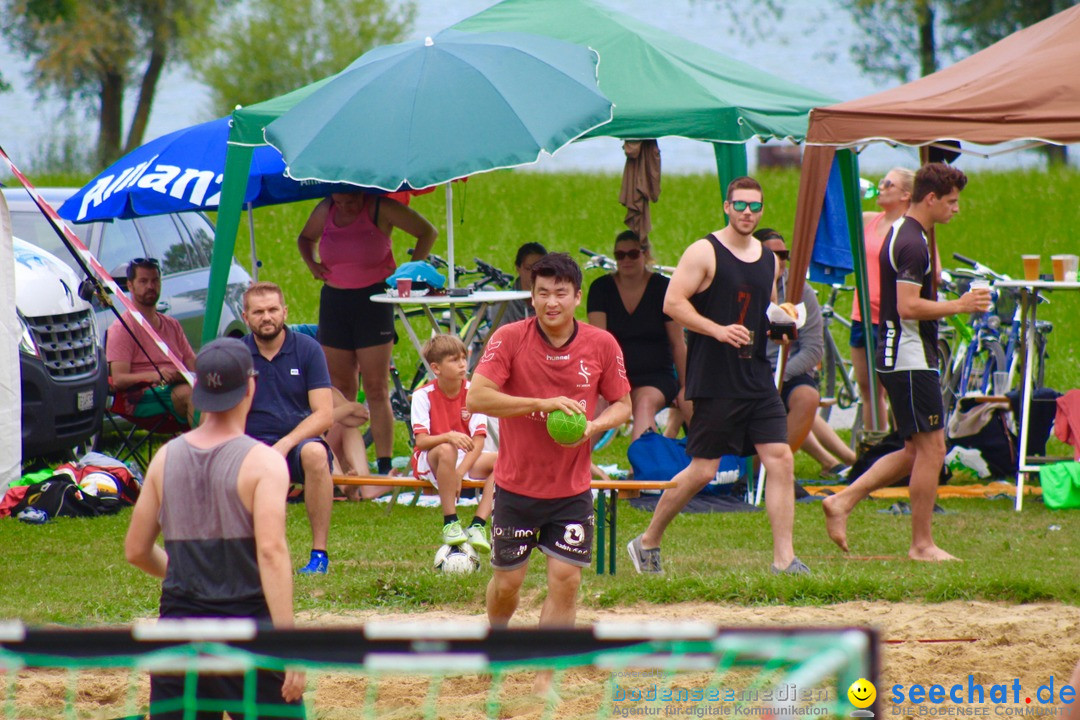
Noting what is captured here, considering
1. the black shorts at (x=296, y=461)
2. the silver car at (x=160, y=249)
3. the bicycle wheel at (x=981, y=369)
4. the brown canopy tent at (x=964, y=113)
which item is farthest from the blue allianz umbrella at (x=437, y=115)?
the bicycle wheel at (x=981, y=369)

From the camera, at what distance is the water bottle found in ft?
27.8

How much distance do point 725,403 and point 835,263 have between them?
3.56 meters

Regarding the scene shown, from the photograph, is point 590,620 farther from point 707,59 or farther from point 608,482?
point 707,59

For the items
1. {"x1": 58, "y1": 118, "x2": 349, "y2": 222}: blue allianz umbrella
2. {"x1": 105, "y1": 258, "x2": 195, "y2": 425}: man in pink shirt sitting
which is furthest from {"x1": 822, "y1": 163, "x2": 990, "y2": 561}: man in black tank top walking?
{"x1": 105, "y1": 258, "x2": 195, "y2": 425}: man in pink shirt sitting

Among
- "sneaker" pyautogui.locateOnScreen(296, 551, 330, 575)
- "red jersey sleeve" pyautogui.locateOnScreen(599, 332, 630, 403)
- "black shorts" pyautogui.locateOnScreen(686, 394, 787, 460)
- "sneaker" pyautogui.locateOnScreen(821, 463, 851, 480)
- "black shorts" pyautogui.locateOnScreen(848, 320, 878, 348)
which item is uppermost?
"red jersey sleeve" pyautogui.locateOnScreen(599, 332, 630, 403)

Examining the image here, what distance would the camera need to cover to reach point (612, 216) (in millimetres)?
22781

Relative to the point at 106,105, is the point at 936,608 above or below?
below

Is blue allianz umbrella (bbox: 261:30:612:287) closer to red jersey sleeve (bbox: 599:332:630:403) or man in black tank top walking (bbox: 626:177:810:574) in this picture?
man in black tank top walking (bbox: 626:177:810:574)

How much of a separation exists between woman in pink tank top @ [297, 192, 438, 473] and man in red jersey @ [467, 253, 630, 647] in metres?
4.12

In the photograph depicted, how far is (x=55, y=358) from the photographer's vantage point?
8.96 m

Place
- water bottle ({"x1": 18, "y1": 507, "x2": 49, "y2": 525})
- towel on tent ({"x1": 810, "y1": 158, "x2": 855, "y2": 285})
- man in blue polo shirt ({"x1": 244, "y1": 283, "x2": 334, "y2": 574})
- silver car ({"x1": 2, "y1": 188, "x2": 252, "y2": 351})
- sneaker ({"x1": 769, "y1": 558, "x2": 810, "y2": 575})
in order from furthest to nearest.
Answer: silver car ({"x1": 2, "y1": 188, "x2": 252, "y2": 351}), towel on tent ({"x1": 810, "y1": 158, "x2": 855, "y2": 285}), water bottle ({"x1": 18, "y1": 507, "x2": 49, "y2": 525}), man in blue polo shirt ({"x1": 244, "y1": 283, "x2": 334, "y2": 574}), sneaker ({"x1": 769, "y1": 558, "x2": 810, "y2": 575})

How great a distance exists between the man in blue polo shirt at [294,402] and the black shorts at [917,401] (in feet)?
9.92

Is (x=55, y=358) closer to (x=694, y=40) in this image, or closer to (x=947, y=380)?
(x=947, y=380)

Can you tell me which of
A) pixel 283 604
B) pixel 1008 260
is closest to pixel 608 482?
pixel 283 604
